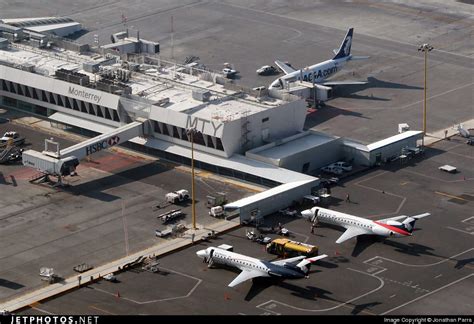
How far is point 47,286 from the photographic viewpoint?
7303 inches

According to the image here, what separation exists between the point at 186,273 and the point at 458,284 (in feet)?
131

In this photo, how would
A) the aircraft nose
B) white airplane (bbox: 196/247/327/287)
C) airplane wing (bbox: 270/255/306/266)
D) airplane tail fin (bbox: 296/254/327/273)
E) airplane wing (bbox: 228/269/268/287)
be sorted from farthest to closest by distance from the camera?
the aircraft nose → airplane wing (bbox: 270/255/306/266) → airplane tail fin (bbox: 296/254/327/273) → white airplane (bbox: 196/247/327/287) → airplane wing (bbox: 228/269/268/287)

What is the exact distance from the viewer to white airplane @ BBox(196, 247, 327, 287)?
603 ft

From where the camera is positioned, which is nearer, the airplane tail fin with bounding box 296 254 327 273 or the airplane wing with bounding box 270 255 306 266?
the airplane tail fin with bounding box 296 254 327 273

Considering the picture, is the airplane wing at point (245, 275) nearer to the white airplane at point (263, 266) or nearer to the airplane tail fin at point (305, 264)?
the white airplane at point (263, 266)

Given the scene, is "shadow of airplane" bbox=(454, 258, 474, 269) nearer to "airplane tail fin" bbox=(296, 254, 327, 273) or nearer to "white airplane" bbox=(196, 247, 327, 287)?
"white airplane" bbox=(196, 247, 327, 287)

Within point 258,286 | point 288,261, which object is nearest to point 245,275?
point 258,286

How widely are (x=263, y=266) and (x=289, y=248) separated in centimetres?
1076

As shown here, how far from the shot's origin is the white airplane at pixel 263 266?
184 metres

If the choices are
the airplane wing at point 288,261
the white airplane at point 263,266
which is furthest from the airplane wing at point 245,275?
the airplane wing at point 288,261

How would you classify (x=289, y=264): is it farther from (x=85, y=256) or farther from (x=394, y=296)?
(x=85, y=256)

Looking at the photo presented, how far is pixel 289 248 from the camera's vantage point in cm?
19412

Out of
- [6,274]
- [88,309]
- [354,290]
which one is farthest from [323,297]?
[6,274]

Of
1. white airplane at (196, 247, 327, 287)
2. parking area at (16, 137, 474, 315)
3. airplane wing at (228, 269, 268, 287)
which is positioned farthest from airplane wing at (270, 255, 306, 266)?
airplane wing at (228, 269, 268, 287)
